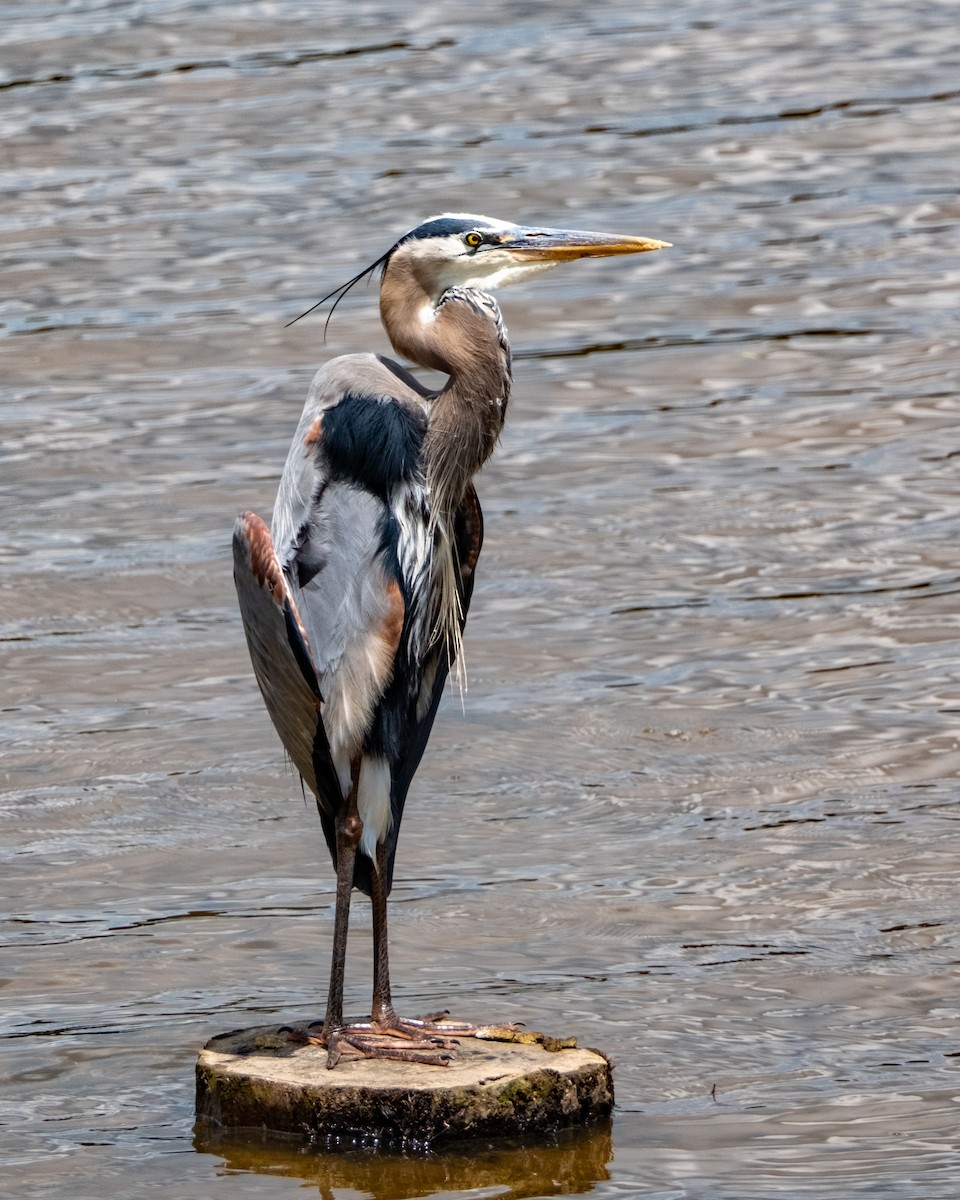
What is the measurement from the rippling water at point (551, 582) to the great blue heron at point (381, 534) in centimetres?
78

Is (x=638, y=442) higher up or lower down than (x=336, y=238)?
lower down

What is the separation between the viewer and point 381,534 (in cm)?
591

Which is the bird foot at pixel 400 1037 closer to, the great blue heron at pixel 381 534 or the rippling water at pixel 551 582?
the great blue heron at pixel 381 534

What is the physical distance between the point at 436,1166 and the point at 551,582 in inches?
202

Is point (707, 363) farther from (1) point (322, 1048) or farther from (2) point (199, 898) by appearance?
(1) point (322, 1048)

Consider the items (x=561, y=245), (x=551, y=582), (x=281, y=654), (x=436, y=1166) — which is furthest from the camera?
(x=551, y=582)

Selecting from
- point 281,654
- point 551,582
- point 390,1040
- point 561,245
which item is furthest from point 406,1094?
point 551,582

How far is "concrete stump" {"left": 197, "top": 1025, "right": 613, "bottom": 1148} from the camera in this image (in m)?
5.57

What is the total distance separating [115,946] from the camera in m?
7.19

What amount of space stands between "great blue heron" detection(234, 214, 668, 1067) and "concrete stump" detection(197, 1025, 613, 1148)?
0.11 metres

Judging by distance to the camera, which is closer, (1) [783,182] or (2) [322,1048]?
(2) [322,1048]

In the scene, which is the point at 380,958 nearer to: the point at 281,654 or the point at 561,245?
the point at 281,654

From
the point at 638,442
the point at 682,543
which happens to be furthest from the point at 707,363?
the point at 682,543

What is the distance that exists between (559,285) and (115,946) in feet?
26.0
